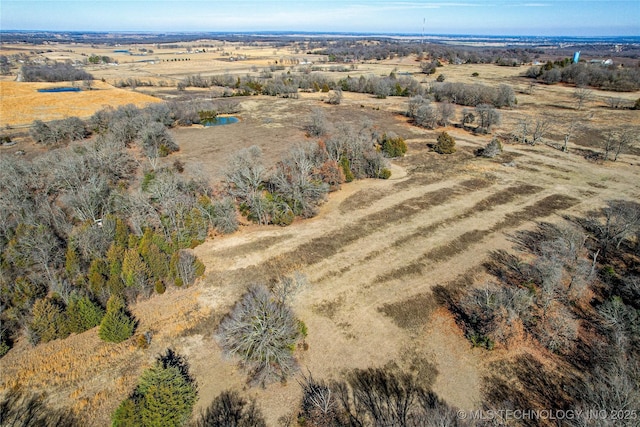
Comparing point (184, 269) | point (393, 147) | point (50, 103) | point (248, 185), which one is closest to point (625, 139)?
point (393, 147)

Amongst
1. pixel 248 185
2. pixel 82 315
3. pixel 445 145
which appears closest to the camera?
pixel 82 315

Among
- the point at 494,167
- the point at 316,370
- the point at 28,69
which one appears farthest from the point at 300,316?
the point at 28,69

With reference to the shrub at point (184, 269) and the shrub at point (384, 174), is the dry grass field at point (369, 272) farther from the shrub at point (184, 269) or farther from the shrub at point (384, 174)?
the shrub at point (384, 174)

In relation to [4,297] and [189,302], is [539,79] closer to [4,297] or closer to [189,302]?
[189,302]

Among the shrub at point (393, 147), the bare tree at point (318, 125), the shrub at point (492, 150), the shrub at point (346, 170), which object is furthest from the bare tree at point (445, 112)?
the shrub at point (346, 170)

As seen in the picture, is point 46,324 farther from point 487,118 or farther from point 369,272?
point 487,118

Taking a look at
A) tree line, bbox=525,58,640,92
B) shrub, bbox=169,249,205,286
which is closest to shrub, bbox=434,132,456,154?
shrub, bbox=169,249,205,286
